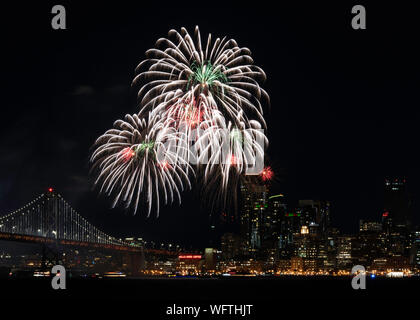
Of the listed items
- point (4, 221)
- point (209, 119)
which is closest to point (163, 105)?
point (209, 119)

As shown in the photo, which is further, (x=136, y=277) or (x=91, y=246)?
(x=136, y=277)
